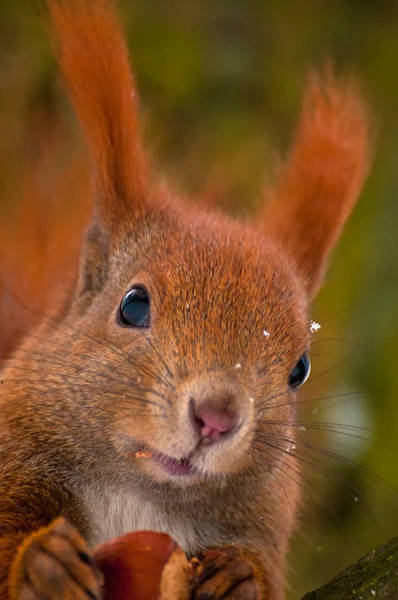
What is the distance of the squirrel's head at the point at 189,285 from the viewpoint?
4.11ft

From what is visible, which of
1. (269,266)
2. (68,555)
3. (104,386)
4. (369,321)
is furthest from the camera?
(369,321)

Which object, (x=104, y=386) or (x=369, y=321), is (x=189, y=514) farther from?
(x=369, y=321)

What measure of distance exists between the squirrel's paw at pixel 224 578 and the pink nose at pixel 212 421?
0.65 ft

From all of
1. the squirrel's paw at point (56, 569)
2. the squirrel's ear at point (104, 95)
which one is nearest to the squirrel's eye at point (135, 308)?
the squirrel's ear at point (104, 95)

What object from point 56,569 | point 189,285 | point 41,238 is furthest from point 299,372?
point 41,238

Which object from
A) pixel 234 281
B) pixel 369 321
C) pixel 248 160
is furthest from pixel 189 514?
pixel 248 160

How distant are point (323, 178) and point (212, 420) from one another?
762 mm

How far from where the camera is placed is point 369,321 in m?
2.59

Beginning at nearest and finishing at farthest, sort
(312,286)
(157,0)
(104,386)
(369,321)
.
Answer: (104,386) < (312,286) < (369,321) < (157,0)

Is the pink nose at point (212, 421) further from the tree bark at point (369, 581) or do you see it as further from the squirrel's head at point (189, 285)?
the tree bark at point (369, 581)

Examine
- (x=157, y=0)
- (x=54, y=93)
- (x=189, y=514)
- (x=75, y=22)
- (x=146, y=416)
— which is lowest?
(x=189, y=514)

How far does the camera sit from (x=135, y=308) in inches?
56.9

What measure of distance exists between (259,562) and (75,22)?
977 millimetres

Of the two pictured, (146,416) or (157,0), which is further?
(157,0)
